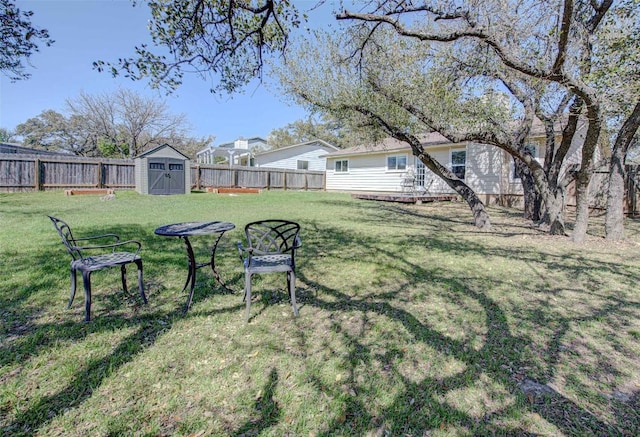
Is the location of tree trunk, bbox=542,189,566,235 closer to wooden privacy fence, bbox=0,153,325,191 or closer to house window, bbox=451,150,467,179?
house window, bbox=451,150,467,179

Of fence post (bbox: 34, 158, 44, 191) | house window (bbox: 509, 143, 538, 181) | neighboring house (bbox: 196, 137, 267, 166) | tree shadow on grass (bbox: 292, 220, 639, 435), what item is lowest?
tree shadow on grass (bbox: 292, 220, 639, 435)

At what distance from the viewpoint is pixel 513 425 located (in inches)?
74.7

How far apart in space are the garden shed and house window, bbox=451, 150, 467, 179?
13.0 meters

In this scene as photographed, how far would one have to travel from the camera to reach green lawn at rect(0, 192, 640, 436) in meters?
1.94

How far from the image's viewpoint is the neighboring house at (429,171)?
14.0m

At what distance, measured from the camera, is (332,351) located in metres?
2.65

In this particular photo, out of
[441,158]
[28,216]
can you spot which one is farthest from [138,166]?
[441,158]

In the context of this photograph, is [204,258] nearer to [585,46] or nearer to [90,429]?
[90,429]

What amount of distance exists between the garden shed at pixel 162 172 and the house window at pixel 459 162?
13002 mm

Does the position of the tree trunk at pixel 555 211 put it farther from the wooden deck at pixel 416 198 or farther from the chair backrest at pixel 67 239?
the chair backrest at pixel 67 239

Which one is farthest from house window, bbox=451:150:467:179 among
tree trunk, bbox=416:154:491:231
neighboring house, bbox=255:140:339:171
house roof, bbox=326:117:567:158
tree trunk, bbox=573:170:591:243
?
neighboring house, bbox=255:140:339:171

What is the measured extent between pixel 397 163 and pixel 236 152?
52.7 ft

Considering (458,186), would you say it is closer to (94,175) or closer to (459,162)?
(459,162)

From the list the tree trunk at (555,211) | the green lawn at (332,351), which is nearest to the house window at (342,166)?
the tree trunk at (555,211)
